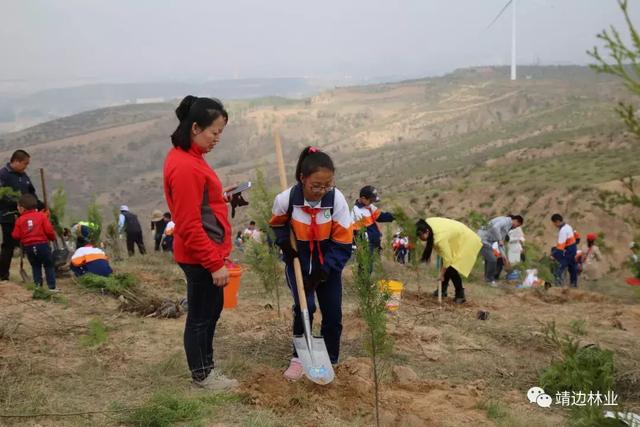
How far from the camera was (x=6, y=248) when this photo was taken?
713 centimetres

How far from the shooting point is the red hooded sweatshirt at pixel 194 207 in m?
3.35

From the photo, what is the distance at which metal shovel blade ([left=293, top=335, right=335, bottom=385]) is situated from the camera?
3756 mm

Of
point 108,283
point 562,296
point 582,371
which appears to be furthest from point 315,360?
point 562,296

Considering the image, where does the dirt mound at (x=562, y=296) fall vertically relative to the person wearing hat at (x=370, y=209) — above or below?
below

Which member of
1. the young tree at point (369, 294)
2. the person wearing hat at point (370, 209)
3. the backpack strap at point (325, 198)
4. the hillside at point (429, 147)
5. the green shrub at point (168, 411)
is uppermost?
the backpack strap at point (325, 198)

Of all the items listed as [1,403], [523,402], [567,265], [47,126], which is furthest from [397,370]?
[47,126]

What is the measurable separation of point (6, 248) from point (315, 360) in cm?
504

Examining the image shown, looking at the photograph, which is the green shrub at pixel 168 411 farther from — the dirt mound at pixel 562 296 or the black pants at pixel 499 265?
the black pants at pixel 499 265

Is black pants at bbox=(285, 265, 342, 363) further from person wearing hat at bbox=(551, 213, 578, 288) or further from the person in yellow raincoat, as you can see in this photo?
person wearing hat at bbox=(551, 213, 578, 288)

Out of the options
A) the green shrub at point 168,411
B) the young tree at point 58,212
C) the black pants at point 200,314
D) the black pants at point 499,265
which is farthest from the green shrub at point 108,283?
the black pants at point 499,265

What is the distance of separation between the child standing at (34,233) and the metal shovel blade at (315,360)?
3969 mm

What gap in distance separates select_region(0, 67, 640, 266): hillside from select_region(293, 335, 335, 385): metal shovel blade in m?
10.4

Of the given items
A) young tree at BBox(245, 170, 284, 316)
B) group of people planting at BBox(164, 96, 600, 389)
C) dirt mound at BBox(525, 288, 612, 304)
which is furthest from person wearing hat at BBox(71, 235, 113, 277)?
dirt mound at BBox(525, 288, 612, 304)

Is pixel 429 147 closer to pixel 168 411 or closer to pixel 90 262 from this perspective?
pixel 90 262
